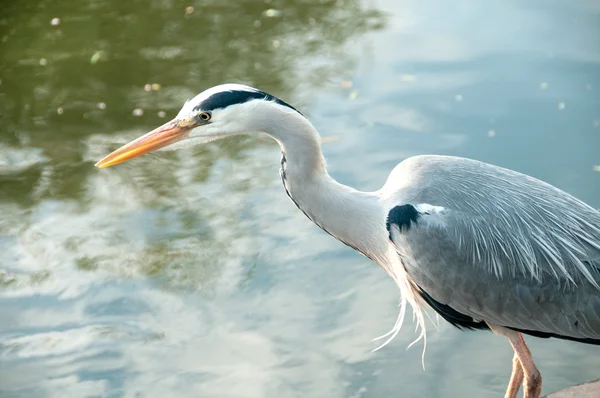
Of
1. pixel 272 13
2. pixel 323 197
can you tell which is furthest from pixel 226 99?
pixel 272 13

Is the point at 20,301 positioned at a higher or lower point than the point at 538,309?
lower

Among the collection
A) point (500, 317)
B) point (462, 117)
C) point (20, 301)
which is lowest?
point (20, 301)

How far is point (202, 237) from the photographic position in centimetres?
514

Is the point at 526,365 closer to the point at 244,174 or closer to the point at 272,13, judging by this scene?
the point at 244,174

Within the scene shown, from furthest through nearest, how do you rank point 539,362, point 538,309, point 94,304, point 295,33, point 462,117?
point 295,33 → point 462,117 → point 94,304 → point 539,362 → point 538,309

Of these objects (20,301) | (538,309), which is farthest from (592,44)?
(20,301)

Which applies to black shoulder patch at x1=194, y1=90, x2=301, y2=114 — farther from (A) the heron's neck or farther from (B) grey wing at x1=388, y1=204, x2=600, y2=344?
(B) grey wing at x1=388, y1=204, x2=600, y2=344

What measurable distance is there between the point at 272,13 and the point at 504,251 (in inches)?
214

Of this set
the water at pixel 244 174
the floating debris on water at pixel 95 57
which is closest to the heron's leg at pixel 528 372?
the water at pixel 244 174

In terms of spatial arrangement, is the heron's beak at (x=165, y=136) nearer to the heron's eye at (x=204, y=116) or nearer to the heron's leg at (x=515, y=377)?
the heron's eye at (x=204, y=116)

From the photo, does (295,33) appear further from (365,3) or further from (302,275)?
(302,275)

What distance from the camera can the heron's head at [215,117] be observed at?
3.11m

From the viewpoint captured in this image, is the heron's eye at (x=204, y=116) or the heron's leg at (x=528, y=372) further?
the heron's leg at (x=528, y=372)

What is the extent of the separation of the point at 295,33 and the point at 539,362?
4.59m
